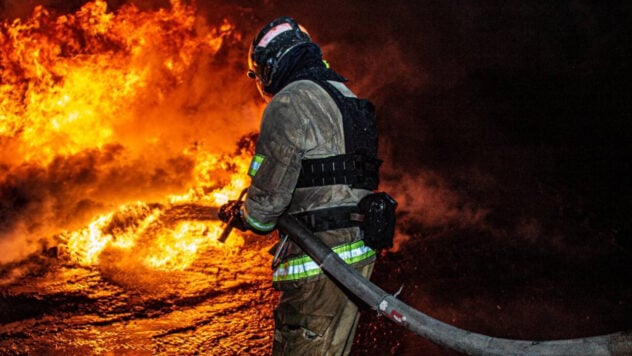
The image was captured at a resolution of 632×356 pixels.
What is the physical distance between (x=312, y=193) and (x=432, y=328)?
0.98 metres

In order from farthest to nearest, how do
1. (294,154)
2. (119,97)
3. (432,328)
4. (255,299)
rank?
(119,97), (255,299), (294,154), (432,328)

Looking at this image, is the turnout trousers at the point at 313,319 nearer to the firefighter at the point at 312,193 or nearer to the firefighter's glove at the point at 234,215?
the firefighter at the point at 312,193

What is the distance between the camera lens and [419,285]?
4918mm

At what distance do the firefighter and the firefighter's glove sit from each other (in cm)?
12

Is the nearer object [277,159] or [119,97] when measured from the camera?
[277,159]

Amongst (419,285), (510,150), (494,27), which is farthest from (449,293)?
(494,27)

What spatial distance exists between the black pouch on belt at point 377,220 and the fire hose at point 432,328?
27 cm

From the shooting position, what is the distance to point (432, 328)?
198cm

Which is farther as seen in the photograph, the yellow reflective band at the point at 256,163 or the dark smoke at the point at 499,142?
the dark smoke at the point at 499,142

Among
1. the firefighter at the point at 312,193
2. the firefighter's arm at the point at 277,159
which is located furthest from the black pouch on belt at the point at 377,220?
the firefighter's arm at the point at 277,159

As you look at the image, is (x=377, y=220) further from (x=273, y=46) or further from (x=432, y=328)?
(x=273, y=46)

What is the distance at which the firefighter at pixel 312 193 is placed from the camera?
239 cm

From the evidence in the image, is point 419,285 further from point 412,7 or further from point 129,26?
point 129,26

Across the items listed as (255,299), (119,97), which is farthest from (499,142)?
(119,97)
